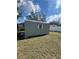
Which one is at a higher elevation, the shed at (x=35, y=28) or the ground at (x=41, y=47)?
the shed at (x=35, y=28)

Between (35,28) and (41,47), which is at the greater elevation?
(35,28)

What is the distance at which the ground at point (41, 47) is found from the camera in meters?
1.65

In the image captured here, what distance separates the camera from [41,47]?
170 centimetres

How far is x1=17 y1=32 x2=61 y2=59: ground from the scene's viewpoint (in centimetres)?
165

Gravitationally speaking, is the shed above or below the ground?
above
